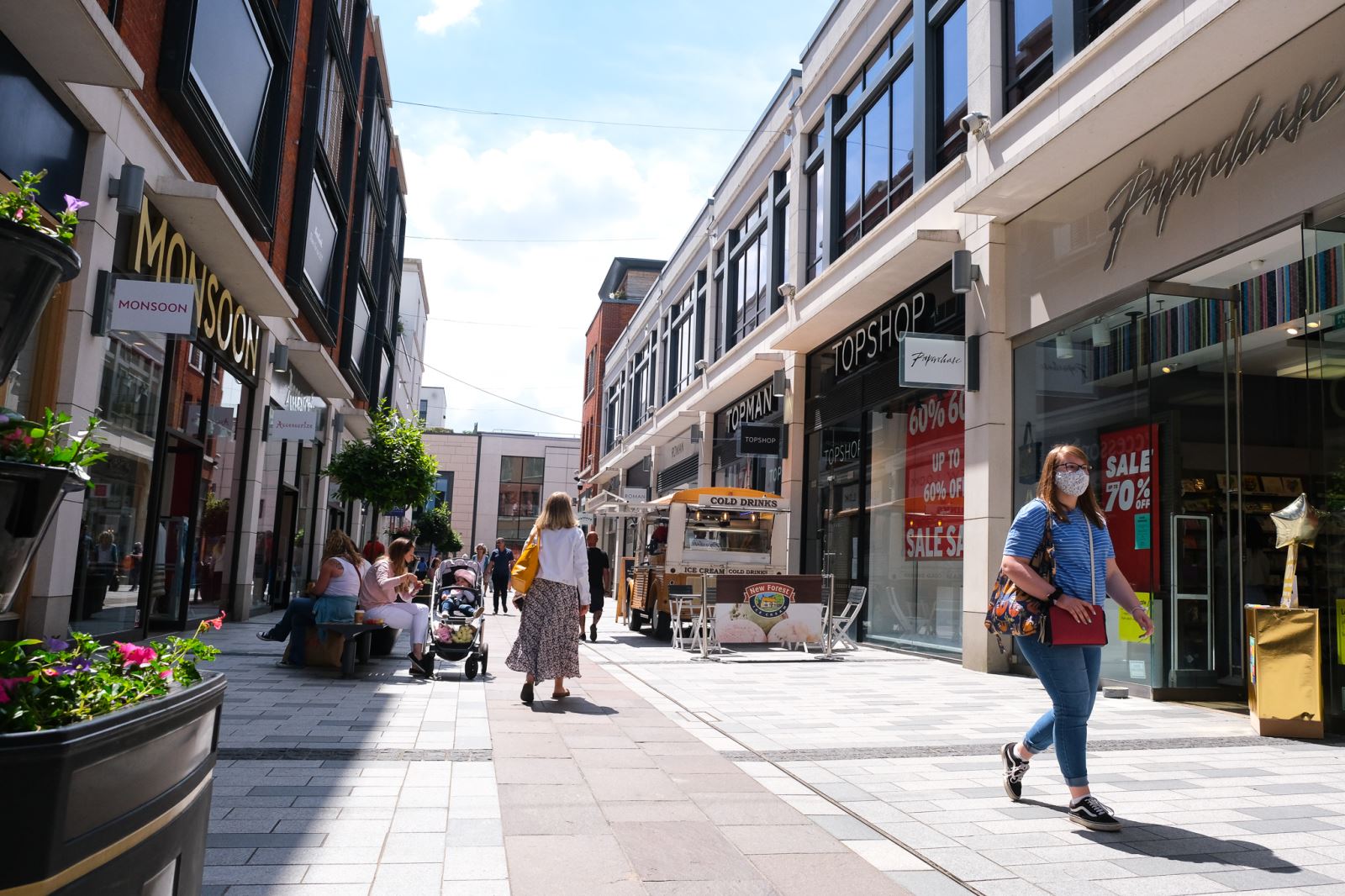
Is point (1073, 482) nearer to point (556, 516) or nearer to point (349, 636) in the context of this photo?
point (556, 516)

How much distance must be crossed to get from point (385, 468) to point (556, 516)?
13.9 m

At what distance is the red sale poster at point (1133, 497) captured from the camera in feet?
32.4

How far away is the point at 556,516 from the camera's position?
840cm

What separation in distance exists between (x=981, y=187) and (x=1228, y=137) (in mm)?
2891

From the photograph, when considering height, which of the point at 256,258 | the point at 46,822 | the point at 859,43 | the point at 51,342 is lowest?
the point at 46,822

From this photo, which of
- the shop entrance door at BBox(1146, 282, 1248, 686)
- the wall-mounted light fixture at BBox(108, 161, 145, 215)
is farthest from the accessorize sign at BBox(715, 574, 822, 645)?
the wall-mounted light fixture at BBox(108, 161, 145, 215)

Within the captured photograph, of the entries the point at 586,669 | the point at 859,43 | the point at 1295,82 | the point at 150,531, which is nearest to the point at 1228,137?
the point at 1295,82

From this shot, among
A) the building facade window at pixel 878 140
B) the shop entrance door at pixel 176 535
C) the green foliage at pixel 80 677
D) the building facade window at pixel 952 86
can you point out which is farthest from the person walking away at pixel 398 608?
the building facade window at pixel 878 140

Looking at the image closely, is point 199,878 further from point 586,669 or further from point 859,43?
point 859,43

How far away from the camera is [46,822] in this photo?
61.6 inches

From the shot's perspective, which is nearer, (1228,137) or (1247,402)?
(1228,137)

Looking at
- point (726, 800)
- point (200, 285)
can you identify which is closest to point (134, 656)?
point (726, 800)

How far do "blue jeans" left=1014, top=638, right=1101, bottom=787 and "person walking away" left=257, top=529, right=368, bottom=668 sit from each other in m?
6.87

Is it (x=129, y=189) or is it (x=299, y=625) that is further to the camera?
(x=299, y=625)
